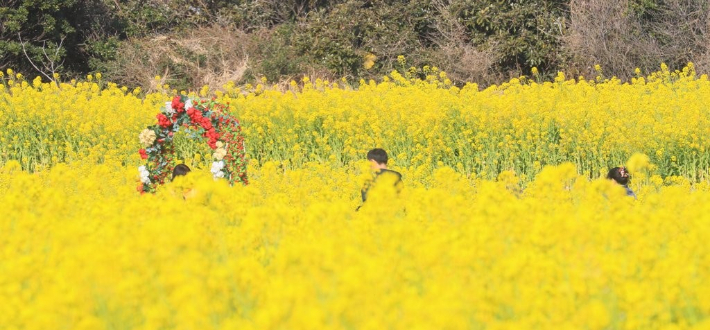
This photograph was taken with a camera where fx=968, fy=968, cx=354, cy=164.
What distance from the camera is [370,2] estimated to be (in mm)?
25406

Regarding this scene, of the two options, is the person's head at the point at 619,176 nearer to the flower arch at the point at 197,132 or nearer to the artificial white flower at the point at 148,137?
the flower arch at the point at 197,132

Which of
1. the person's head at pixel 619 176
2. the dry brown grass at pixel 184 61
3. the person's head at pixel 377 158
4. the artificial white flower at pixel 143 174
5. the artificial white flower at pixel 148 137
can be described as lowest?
the dry brown grass at pixel 184 61

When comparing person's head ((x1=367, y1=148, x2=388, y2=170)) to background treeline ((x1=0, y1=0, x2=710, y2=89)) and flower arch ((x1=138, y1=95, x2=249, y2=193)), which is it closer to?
flower arch ((x1=138, y1=95, x2=249, y2=193))

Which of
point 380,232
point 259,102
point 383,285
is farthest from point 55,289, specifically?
point 259,102

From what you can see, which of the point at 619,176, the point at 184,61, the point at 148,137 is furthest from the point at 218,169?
the point at 184,61

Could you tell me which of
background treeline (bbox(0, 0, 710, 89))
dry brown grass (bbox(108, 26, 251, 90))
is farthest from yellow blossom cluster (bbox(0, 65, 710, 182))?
dry brown grass (bbox(108, 26, 251, 90))

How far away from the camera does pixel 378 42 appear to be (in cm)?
2439

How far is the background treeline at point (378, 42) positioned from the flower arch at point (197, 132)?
12.0m

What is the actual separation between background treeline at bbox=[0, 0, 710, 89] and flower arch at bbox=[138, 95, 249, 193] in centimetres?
1204

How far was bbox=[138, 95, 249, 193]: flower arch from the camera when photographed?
1130 cm

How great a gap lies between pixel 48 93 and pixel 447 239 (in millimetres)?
14035

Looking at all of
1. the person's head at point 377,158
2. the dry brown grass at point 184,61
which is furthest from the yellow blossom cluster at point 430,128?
the dry brown grass at point 184,61

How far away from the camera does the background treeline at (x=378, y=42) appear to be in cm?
2239

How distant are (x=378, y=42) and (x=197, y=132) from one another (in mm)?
13238
